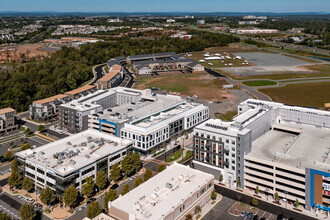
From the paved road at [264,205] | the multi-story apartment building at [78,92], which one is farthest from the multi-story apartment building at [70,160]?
the multi-story apartment building at [78,92]

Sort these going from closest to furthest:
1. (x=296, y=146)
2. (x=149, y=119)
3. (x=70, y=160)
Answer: (x=70, y=160), (x=296, y=146), (x=149, y=119)

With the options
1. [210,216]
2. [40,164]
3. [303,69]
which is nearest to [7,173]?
[40,164]

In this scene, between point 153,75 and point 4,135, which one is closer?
point 4,135

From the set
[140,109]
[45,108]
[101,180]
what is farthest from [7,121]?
[101,180]

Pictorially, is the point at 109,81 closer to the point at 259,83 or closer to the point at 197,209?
the point at 259,83

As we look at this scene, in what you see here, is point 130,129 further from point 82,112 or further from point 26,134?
point 26,134

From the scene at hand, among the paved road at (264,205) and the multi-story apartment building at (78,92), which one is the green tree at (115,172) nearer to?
the paved road at (264,205)
